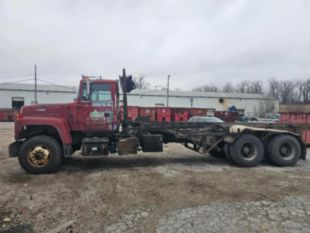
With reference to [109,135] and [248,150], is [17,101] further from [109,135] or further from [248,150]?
[248,150]

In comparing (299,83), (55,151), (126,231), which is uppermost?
(299,83)

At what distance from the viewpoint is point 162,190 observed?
6.05 metres

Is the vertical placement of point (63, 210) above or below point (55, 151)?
below

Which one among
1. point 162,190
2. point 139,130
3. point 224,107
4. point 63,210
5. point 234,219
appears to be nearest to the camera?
point 234,219

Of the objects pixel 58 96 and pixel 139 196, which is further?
pixel 58 96

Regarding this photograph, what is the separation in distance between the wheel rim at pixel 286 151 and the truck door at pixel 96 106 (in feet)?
18.1

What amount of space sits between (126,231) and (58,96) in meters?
51.7

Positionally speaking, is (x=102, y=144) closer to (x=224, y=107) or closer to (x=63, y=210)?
(x=63, y=210)

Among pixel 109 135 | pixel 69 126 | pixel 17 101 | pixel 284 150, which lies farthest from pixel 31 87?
pixel 284 150

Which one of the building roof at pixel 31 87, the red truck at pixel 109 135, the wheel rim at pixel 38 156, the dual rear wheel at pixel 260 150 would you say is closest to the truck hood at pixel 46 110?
the red truck at pixel 109 135

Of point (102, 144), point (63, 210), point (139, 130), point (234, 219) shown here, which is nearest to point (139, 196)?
point (63, 210)

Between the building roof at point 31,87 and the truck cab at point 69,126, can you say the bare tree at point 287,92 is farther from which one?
the truck cab at point 69,126

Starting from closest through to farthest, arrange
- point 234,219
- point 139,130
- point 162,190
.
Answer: point 234,219 → point 162,190 → point 139,130

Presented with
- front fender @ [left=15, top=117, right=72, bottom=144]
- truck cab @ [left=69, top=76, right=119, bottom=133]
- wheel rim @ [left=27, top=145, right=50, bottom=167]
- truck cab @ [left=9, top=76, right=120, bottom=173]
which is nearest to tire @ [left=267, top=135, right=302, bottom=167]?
truck cab @ [left=9, top=76, right=120, bottom=173]
